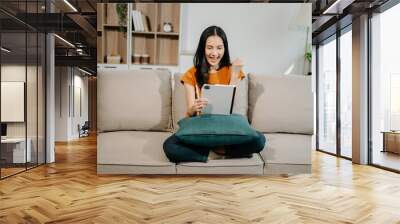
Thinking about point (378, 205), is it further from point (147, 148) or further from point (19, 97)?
point (19, 97)

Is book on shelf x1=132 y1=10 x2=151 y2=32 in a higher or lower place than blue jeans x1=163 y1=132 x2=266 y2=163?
higher

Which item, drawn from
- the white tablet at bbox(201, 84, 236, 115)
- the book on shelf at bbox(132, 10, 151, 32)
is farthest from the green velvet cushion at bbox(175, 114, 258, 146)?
the book on shelf at bbox(132, 10, 151, 32)

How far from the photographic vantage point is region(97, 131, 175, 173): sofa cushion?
3.56 meters

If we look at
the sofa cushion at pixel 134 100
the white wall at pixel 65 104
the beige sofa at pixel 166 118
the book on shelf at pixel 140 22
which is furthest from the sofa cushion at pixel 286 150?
the white wall at pixel 65 104

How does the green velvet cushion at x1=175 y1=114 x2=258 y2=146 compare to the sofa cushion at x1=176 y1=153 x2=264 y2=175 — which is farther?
the sofa cushion at x1=176 y1=153 x2=264 y2=175

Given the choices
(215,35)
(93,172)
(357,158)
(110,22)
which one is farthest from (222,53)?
(357,158)

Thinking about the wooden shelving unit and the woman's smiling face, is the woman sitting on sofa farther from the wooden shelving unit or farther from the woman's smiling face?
the wooden shelving unit

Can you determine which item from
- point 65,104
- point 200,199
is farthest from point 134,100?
point 65,104

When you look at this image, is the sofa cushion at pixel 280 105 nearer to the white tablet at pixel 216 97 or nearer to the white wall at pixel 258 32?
the white wall at pixel 258 32

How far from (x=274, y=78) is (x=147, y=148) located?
136cm

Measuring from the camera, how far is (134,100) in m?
3.61

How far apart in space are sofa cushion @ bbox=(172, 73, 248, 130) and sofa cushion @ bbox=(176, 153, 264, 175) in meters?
0.39

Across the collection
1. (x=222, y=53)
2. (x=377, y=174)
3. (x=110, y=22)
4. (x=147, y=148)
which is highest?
(x=110, y=22)

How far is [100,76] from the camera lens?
356cm
